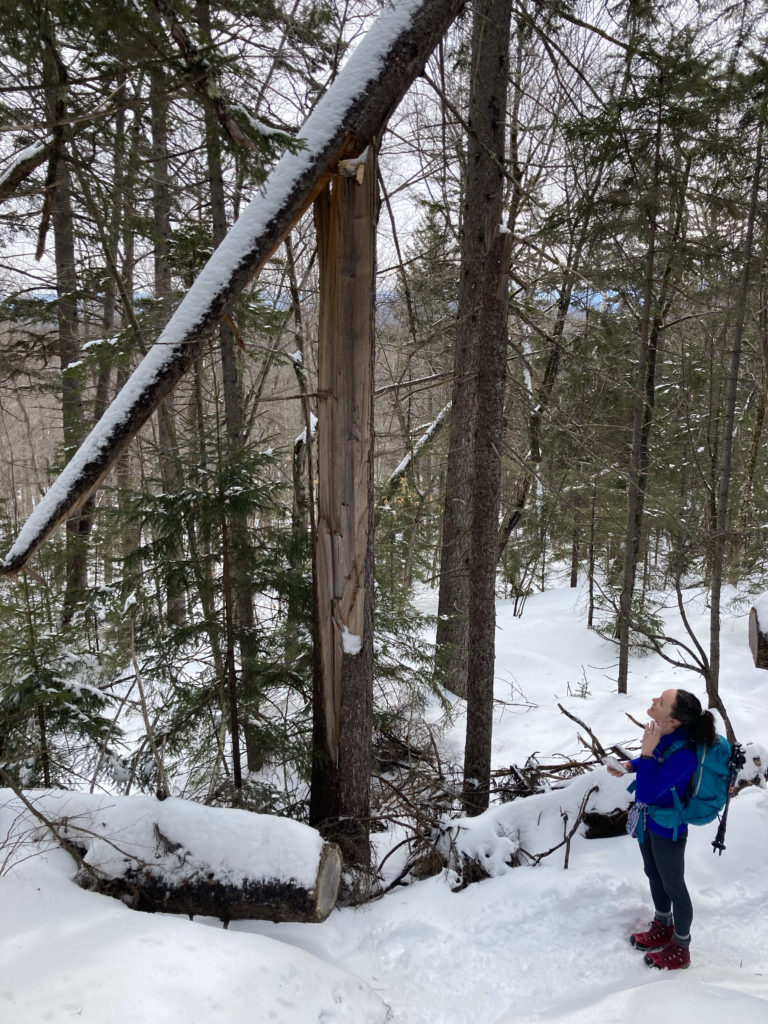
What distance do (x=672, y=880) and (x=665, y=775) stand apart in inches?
23.7

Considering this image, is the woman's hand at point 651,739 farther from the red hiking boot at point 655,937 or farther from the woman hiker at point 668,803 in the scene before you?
the red hiking boot at point 655,937

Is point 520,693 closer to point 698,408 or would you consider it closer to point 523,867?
point 523,867

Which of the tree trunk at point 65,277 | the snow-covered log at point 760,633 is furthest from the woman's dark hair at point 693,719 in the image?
the tree trunk at point 65,277

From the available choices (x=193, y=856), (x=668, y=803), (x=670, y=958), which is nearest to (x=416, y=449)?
(x=668, y=803)

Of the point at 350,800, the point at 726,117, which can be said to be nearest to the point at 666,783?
the point at 350,800

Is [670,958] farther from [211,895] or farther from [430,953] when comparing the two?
[211,895]

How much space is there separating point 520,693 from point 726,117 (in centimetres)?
874

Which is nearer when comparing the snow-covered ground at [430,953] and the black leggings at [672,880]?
the snow-covered ground at [430,953]

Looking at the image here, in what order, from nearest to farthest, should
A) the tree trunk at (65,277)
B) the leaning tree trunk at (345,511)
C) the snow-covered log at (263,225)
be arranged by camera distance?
the snow-covered log at (263,225) < the tree trunk at (65,277) < the leaning tree trunk at (345,511)

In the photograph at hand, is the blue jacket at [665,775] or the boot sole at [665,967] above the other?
the blue jacket at [665,775]

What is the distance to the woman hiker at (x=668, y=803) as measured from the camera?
3.23 metres

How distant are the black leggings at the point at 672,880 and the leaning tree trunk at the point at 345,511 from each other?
1845 millimetres

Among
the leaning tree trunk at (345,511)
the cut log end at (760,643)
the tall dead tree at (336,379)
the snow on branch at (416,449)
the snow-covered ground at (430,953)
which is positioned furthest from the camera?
the snow on branch at (416,449)

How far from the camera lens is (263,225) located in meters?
3.09
